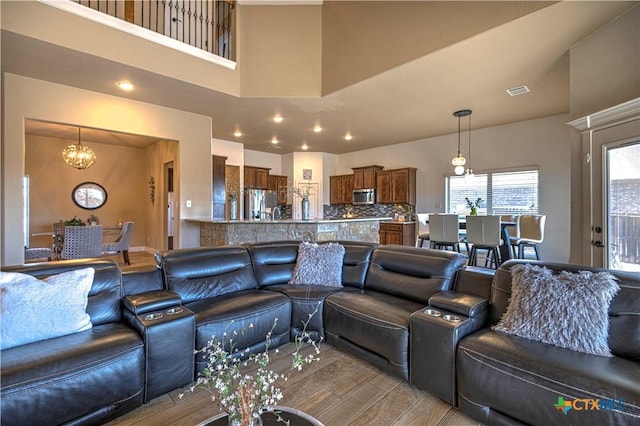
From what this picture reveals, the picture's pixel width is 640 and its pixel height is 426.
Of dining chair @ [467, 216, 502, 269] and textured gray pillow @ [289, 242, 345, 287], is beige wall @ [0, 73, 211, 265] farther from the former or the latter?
dining chair @ [467, 216, 502, 269]

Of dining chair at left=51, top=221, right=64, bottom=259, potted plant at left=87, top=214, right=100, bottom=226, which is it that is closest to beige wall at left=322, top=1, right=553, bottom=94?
dining chair at left=51, top=221, right=64, bottom=259

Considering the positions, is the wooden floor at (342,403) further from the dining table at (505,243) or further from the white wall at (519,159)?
the white wall at (519,159)

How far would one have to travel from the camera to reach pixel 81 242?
5.09 metres

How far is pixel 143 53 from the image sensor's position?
140 inches

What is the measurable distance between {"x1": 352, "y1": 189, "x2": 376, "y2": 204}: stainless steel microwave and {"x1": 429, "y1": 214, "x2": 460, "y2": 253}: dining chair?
Answer: 2835 mm

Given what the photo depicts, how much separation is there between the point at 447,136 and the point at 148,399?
7.16 meters

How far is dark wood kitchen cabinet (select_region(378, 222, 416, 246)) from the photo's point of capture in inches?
287

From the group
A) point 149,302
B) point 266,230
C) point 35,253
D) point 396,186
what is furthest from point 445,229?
point 35,253

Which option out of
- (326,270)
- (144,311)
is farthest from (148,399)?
(326,270)

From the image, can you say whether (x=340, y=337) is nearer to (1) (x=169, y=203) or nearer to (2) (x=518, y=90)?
(2) (x=518, y=90)

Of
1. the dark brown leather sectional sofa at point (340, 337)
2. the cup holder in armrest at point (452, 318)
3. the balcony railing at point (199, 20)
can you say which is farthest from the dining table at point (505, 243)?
the balcony railing at point (199, 20)

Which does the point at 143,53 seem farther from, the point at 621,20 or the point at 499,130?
the point at 499,130

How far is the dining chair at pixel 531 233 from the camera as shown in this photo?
4.99 meters

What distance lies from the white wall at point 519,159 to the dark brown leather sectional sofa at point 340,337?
4289mm
